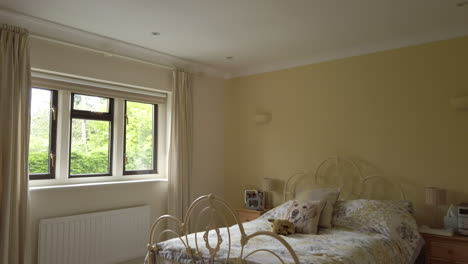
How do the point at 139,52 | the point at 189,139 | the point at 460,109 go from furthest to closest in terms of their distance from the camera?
the point at 189,139
the point at 139,52
the point at 460,109

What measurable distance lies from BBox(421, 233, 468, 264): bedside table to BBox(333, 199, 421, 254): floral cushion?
0.58ft

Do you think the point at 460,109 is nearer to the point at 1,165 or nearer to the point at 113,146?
the point at 113,146

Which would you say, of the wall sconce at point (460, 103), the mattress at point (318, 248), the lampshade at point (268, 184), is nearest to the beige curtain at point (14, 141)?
the mattress at point (318, 248)

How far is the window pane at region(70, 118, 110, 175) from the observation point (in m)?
3.68

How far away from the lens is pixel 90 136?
3822mm

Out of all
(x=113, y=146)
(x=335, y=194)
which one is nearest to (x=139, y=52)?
(x=113, y=146)

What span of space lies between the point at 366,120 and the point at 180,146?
87.2 inches

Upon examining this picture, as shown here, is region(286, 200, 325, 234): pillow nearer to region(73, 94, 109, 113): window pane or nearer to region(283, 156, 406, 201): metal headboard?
region(283, 156, 406, 201): metal headboard

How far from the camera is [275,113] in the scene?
4.57 meters

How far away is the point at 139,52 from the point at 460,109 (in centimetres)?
336

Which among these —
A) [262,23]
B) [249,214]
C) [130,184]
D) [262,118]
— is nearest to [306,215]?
[249,214]

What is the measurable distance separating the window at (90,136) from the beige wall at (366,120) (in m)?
1.76

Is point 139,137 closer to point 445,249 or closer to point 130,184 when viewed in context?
point 130,184

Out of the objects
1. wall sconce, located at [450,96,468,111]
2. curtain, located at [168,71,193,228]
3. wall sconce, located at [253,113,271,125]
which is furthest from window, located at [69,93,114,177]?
wall sconce, located at [450,96,468,111]
